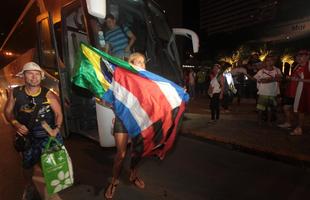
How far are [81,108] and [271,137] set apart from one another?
444 cm

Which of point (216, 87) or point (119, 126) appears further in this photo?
point (216, 87)

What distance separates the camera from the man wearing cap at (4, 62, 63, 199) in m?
3.38

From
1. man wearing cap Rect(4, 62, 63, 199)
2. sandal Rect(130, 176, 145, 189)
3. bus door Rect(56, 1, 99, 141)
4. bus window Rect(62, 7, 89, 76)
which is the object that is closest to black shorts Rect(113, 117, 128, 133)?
man wearing cap Rect(4, 62, 63, 199)

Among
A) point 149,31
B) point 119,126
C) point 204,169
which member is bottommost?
point 204,169

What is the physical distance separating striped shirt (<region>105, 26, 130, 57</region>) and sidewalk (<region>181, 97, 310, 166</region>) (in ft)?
10.3

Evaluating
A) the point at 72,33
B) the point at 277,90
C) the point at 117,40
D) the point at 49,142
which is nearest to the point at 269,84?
the point at 277,90

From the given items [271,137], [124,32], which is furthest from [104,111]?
[271,137]

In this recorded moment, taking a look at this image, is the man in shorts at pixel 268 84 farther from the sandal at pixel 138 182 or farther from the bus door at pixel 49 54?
the bus door at pixel 49 54

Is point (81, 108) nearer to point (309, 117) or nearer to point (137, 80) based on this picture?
point (137, 80)

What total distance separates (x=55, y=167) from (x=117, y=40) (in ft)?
9.64

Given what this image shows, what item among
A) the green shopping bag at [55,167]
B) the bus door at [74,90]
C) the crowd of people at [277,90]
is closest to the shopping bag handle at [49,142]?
the green shopping bag at [55,167]

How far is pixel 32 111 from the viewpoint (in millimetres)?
3398

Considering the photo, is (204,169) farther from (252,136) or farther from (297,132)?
(297,132)

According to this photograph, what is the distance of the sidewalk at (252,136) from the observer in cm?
559
